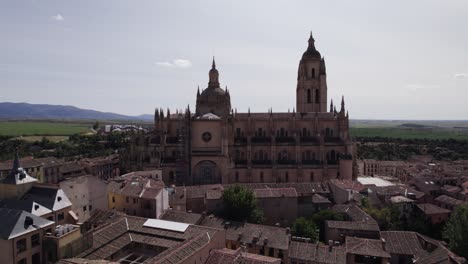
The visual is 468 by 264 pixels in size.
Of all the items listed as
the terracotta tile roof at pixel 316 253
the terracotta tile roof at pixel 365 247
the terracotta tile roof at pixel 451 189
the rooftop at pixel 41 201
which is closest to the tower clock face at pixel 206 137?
the rooftop at pixel 41 201

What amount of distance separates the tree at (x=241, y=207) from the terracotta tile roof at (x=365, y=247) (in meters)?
10.9

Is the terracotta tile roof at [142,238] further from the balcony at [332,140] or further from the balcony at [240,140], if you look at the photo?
the balcony at [332,140]

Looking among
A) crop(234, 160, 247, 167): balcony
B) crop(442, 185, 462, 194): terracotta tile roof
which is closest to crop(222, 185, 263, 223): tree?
crop(234, 160, 247, 167): balcony

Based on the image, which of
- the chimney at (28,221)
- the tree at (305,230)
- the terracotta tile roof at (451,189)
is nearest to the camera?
the chimney at (28,221)

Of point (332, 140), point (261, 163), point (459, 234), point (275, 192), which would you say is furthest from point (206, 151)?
point (459, 234)

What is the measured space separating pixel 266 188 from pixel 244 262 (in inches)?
829

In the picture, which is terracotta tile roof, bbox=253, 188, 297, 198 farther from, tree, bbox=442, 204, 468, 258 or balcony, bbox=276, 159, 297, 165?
tree, bbox=442, 204, 468, 258

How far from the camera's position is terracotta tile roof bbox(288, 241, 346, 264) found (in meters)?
30.7

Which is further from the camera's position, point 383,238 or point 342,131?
point 342,131

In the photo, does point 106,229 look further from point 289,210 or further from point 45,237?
point 289,210

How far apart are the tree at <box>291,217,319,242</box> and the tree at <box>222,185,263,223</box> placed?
4833 mm

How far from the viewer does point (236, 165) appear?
192 ft

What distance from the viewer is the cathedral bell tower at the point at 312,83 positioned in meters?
70.9

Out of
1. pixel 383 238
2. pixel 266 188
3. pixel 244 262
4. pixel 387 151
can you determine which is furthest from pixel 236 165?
pixel 387 151
